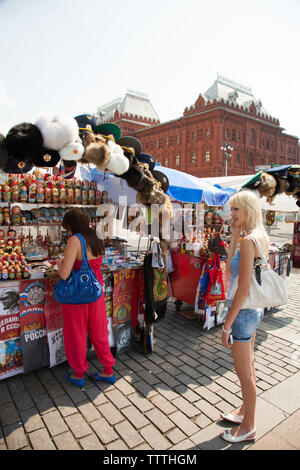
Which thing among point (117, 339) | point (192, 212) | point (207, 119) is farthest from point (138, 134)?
point (117, 339)

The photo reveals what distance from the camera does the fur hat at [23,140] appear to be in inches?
89.8

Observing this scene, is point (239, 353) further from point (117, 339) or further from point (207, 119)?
point (207, 119)

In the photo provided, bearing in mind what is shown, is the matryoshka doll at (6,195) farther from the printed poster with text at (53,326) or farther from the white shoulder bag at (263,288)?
the white shoulder bag at (263,288)

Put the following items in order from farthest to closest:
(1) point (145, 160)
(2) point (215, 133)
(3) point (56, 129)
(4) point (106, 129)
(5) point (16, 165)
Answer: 1. (2) point (215, 133)
2. (1) point (145, 160)
3. (4) point (106, 129)
4. (5) point (16, 165)
5. (3) point (56, 129)

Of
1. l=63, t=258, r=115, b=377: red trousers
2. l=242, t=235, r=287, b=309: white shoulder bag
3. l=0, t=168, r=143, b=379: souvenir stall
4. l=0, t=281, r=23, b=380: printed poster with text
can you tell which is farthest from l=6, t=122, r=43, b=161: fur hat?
l=242, t=235, r=287, b=309: white shoulder bag

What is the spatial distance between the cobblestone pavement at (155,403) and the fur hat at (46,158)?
2351mm

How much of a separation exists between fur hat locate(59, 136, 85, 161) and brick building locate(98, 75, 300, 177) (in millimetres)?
38013

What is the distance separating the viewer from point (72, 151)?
8.47ft

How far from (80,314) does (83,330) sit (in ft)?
0.64

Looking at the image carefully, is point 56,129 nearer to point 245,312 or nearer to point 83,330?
point 83,330

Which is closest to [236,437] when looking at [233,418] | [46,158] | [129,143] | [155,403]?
[233,418]

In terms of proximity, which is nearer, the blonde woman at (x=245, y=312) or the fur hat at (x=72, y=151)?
the blonde woman at (x=245, y=312)

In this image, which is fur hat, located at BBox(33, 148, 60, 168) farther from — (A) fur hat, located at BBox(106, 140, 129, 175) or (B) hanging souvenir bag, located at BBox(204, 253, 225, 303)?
(B) hanging souvenir bag, located at BBox(204, 253, 225, 303)

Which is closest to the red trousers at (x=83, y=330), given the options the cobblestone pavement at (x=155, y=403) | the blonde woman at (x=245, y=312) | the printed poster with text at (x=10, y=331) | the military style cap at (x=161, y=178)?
the cobblestone pavement at (x=155, y=403)
